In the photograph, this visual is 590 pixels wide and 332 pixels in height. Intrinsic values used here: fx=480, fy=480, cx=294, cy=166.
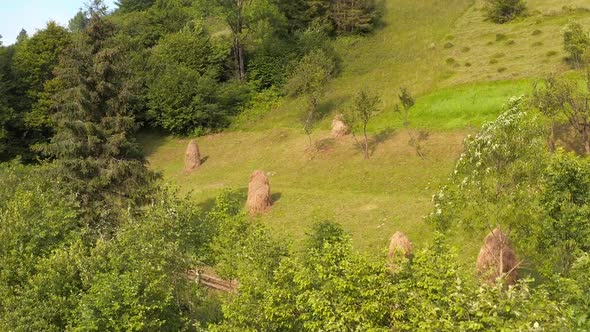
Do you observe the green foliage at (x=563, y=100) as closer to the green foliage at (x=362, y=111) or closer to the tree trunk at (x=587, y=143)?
the tree trunk at (x=587, y=143)

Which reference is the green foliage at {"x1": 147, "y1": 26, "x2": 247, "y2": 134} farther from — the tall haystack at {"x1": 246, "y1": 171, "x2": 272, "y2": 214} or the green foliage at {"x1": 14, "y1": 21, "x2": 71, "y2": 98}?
the tall haystack at {"x1": 246, "y1": 171, "x2": 272, "y2": 214}

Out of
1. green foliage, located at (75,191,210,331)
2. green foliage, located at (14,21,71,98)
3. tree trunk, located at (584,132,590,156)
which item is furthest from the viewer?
green foliage, located at (14,21,71,98)

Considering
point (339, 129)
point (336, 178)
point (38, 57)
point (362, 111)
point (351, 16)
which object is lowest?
point (336, 178)

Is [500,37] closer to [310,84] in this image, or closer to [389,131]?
[389,131]

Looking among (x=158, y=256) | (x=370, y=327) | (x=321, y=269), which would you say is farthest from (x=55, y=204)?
(x=370, y=327)

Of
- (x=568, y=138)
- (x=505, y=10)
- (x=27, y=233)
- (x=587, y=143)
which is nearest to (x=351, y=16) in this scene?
(x=505, y=10)

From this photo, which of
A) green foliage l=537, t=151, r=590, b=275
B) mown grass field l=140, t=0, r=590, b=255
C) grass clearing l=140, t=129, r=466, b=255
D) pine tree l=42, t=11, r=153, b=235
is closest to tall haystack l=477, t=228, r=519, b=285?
mown grass field l=140, t=0, r=590, b=255
